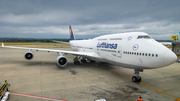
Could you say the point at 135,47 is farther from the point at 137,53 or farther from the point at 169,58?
the point at 169,58

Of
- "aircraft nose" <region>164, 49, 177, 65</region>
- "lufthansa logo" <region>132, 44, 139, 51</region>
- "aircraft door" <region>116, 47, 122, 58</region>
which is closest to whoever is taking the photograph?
"aircraft nose" <region>164, 49, 177, 65</region>

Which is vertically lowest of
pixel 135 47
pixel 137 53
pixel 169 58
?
pixel 169 58

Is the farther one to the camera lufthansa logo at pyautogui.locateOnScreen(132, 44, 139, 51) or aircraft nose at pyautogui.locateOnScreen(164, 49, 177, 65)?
lufthansa logo at pyautogui.locateOnScreen(132, 44, 139, 51)

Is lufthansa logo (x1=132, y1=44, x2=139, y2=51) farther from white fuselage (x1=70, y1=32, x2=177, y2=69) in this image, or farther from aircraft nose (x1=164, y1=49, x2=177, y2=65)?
aircraft nose (x1=164, y1=49, x2=177, y2=65)

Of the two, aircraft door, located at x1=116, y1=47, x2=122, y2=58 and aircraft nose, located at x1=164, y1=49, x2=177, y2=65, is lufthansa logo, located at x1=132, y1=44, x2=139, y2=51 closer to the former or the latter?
aircraft door, located at x1=116, y1=47, x2=122, y2=58

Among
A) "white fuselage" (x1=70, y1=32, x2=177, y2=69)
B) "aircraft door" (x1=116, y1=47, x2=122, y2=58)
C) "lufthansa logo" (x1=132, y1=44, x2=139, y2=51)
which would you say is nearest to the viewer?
"white fuselage" (x1=70, y1=32, x2=177, y2=69)

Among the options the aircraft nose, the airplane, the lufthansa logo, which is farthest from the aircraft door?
the aircraft nose

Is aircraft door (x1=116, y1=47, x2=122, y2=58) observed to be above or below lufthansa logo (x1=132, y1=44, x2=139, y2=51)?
below

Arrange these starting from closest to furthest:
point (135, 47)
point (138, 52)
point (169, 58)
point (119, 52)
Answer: point (169, 58) < point (138, 52) < point (135, 47) < point (119, 52)

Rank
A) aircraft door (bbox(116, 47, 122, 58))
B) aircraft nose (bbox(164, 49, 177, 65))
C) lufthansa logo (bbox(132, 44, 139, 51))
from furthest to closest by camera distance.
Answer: aircraft door (bbox(116, 47, 122, 58)) < lufthansa logo (bbox(132, 44, 139, 51)) < aircraft nose (bbox(164, 49, 177, 65))

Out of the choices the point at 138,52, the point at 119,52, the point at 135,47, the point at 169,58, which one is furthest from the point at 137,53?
the point at 169,58

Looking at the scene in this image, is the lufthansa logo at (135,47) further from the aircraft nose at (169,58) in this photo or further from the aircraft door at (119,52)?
the aircraft nose at (169,58)

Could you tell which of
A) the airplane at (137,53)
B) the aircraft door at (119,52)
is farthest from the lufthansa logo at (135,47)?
the aircraft door at (119,52)

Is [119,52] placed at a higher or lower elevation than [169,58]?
higher
